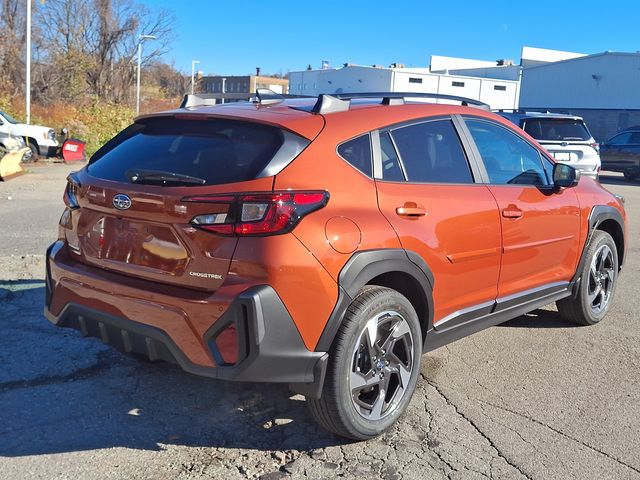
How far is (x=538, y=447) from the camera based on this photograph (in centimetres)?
340

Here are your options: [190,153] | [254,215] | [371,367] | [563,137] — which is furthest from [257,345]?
[563,137]

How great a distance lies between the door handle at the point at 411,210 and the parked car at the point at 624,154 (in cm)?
2001

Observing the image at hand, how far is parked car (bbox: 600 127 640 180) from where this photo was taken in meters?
21.0

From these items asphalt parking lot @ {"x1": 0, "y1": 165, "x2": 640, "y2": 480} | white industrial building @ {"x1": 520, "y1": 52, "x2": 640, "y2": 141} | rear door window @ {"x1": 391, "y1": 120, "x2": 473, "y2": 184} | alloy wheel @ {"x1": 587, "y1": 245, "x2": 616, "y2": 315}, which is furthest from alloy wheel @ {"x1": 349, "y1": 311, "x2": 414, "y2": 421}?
white industrial building @ {"x1": 520, "y1": 52, "x2": 640, "y2": 141}

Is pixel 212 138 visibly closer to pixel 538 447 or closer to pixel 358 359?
pixel 358 359

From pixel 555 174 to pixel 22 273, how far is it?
16.5ft

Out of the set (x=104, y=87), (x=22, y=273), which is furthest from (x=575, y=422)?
(x=104, y=87)

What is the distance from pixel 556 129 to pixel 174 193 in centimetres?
1111

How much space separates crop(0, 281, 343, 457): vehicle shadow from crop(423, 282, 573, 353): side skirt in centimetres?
91

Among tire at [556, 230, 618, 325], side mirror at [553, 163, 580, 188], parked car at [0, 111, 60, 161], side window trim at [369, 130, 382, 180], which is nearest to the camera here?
side window trim at [369, 130, 382, 180]

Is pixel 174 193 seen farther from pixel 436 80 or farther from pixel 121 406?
pixel 436 80

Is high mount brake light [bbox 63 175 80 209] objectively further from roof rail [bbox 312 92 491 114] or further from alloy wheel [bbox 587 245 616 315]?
alloy wheel [bbox 587 245 616 315]

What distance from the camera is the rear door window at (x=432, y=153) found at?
369 cm

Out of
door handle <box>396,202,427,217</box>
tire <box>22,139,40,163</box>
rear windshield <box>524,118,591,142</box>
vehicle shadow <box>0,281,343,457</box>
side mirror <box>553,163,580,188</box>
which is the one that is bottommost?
vehicle shadow <box>0,281,343,457</box>
